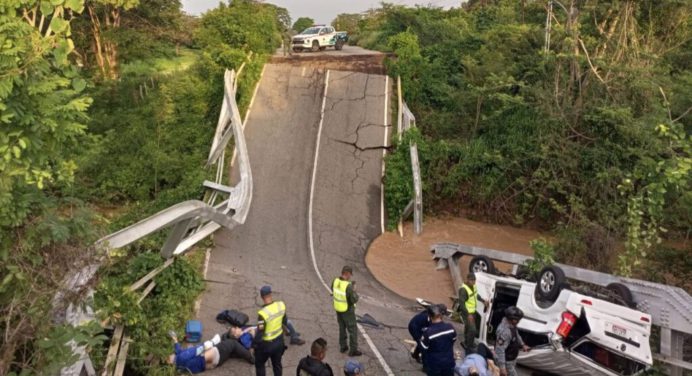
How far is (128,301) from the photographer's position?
8.90 meters

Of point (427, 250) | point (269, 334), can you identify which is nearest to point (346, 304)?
point (269, 334)

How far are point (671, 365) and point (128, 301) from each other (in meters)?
8.20

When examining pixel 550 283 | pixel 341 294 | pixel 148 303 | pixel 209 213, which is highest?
pixel 209 213

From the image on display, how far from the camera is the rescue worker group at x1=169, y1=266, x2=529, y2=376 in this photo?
782 cm

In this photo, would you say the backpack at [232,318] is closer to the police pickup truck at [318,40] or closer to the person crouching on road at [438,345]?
the person crouching on road at [438,345]

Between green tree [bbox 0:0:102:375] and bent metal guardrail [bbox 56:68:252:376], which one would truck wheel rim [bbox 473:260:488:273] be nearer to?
bent metal guardrail [bbox 56:68:252:376]

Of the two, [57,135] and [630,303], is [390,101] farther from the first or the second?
[57,135]

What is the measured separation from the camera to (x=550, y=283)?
30.8 ft

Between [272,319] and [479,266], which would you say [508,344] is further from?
[479,266]

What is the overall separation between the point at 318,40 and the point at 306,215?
17669 millimetres

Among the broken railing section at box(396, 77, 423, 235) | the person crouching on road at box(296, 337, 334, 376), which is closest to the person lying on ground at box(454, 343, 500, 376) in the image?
the person crouching on road at box(296, 337, 334, 376)

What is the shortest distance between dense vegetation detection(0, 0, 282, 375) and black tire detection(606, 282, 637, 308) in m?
7.18

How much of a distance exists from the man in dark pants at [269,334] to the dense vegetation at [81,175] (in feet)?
5.91

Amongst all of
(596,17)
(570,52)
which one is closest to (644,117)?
(570,52)
